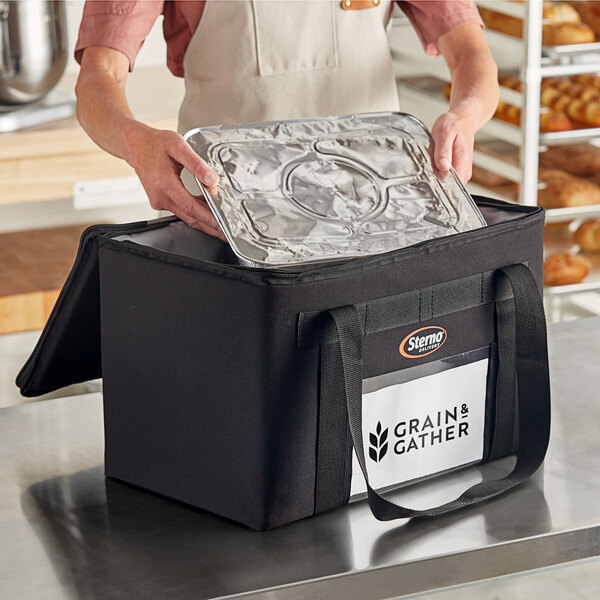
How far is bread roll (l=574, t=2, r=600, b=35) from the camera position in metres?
3.30

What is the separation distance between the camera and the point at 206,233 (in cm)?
103

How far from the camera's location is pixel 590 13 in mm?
3324

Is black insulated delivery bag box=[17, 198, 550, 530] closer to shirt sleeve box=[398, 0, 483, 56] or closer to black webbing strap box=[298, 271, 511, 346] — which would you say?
black webbing strap box=[298, 271, 511, 346]

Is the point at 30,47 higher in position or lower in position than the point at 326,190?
lower

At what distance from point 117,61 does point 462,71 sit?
511 mm

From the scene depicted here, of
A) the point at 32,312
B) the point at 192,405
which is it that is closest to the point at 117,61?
the point at 192,405

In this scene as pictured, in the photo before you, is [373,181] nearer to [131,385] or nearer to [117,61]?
[131,385]

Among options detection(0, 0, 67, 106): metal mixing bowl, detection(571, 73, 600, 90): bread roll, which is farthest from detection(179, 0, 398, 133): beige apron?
detection(571, 73, 600, 90): bread roll

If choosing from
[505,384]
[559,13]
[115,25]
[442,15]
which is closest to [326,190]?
[505,384]

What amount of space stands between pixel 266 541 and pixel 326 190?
13.3 inches

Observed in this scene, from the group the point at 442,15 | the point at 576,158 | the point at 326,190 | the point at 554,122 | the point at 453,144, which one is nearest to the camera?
the point at 326,190

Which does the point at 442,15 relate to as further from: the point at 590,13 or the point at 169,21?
the point at 590,13

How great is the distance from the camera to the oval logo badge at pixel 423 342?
921 mm

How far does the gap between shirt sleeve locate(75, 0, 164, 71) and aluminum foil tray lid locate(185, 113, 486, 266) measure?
50 centimetres
